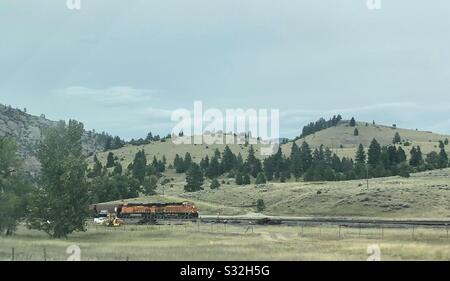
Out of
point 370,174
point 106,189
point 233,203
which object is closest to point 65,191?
point 233,203

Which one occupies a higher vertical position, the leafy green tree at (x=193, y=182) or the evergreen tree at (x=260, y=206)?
the leafy green tree at (x=193, y=182)

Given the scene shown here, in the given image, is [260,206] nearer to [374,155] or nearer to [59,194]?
[59,194]

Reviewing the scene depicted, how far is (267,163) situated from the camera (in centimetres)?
19650

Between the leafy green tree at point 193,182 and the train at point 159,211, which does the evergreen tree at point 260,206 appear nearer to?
the train at point 159,211

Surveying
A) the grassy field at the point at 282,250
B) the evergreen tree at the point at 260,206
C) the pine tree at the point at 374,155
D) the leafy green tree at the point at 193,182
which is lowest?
the evergreen tree at the point at 260,206

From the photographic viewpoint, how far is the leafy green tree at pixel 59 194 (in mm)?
62844

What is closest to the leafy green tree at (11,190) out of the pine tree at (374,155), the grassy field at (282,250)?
the grassy field at (282,250)

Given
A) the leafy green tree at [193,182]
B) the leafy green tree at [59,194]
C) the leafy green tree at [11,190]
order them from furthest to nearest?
the leafy green tree at [193,182], the leafy green tree at [59,194], the leafy green tree at [11,190]

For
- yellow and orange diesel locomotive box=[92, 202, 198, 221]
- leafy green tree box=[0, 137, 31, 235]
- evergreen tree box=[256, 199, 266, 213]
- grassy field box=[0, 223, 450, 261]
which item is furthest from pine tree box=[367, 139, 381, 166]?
leafy green tree box=[0, 137, 31, 235]

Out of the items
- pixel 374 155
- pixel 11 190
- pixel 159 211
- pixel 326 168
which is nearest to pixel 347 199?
pixel 159 211

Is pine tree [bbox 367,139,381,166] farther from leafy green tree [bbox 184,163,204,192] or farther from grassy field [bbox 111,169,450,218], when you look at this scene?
leafy green tree [bbox 184,163,204,192]

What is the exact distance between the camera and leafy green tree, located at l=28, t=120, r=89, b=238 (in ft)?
206
